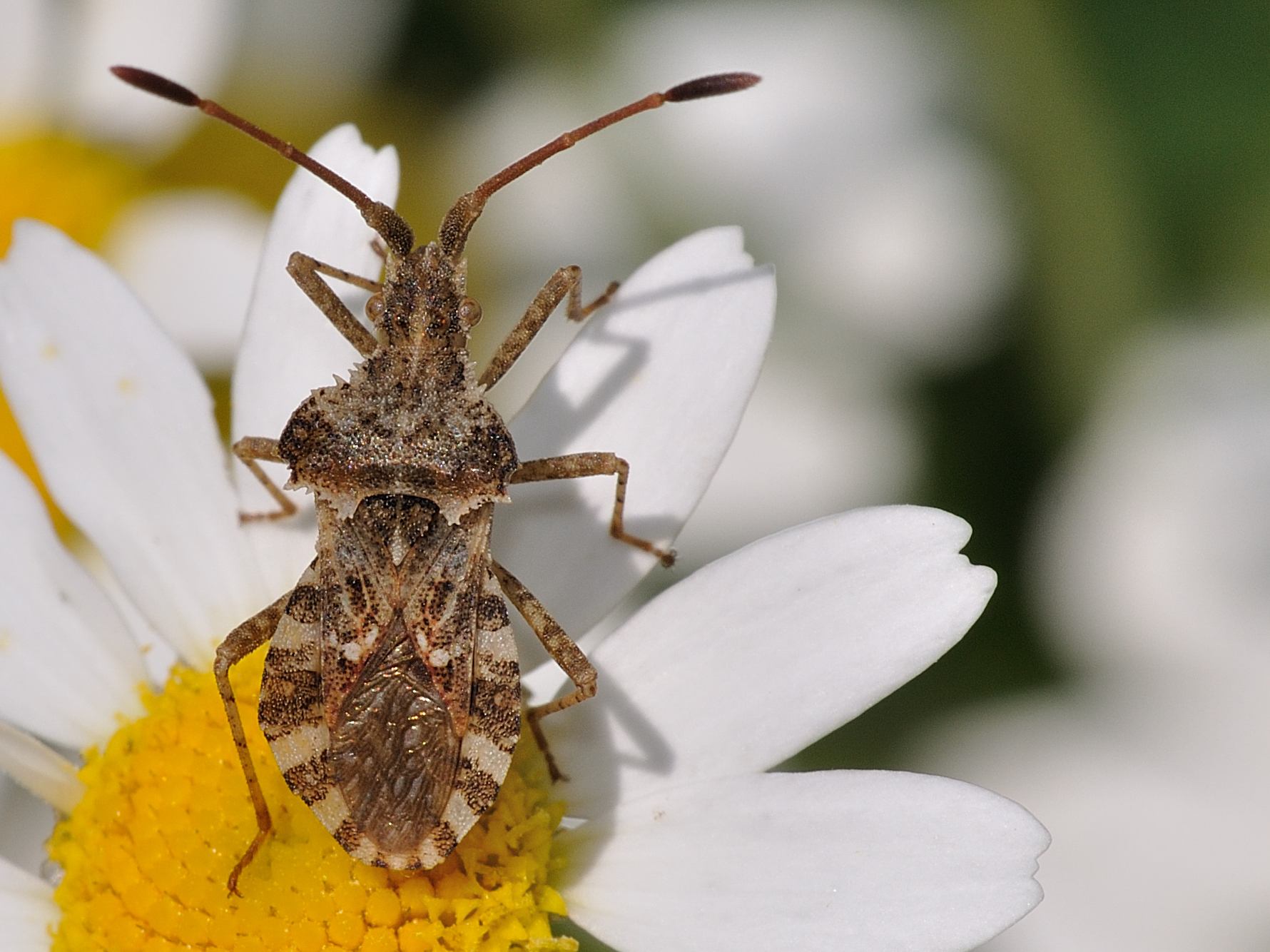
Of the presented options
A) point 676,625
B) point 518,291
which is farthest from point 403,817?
point 518,291

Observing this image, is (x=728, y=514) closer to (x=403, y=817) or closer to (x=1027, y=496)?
(x=1027, y=496)

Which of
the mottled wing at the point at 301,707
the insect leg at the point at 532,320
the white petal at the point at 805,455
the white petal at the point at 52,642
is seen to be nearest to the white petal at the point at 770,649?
the mottled wing at the point at 301,707

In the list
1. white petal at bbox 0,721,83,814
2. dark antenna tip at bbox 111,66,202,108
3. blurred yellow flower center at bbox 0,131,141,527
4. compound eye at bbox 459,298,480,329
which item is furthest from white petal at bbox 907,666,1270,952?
blurred yellow flower center at bbox 0,131,141,527

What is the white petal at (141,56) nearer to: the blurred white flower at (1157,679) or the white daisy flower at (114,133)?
the white daisy flower at (114,133)

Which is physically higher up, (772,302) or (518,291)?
(772,302)

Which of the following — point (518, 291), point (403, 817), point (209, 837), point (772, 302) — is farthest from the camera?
point (518, 291)

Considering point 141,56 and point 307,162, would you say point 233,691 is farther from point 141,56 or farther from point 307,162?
point 141,56
